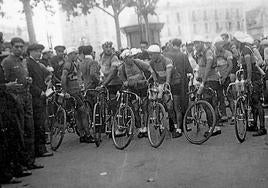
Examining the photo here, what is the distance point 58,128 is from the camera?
8570mm

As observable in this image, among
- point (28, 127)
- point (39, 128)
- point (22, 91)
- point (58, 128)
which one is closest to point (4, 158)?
point (28, 127)

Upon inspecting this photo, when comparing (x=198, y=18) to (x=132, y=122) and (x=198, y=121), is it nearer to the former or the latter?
(x=198, y=121)

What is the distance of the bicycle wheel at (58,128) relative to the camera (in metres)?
8.42

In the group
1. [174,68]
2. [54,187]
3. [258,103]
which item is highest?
[174,68]

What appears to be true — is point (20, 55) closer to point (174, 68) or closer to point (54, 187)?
point (54, 187)

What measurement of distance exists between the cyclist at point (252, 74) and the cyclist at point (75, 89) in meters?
3.31

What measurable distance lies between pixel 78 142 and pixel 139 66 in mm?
2137

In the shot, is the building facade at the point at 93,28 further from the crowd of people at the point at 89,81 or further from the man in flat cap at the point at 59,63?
the crowd of people at the point at 89,81

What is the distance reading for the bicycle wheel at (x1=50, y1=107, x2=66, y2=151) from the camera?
27.6 ft

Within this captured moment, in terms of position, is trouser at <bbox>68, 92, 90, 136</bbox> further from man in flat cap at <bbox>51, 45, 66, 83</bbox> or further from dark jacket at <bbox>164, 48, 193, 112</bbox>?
dark jacket at <bbox>164, 48, 193, 112</bbox>

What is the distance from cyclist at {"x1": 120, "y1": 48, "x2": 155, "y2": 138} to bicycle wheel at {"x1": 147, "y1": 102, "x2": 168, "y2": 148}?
2.03 feet

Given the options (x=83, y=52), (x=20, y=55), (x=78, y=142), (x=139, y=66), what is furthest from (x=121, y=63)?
(x=20, y=55)

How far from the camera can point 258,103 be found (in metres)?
8.05

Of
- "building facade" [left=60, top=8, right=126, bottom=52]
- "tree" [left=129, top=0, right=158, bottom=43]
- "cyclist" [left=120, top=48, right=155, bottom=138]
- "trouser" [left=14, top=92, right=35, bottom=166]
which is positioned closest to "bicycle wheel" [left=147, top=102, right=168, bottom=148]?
"cyclist" [left=120, top=48, right=155, bottom=138]
